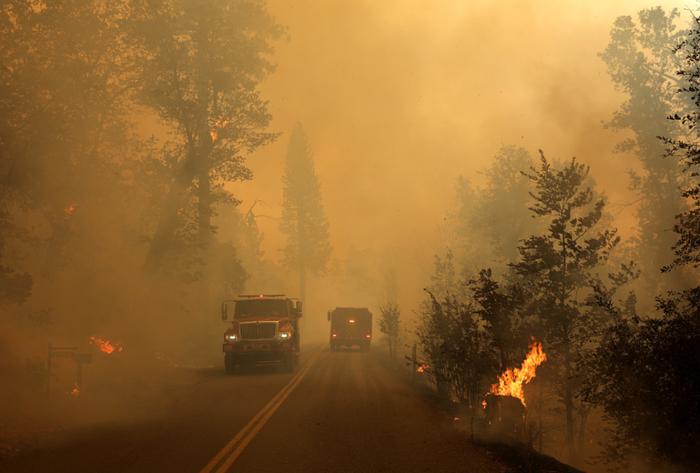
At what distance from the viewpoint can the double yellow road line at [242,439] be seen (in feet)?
30.5

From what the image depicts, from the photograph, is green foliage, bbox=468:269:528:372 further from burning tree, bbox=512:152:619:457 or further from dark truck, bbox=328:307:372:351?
dark truck, bbox=328:307:372:351

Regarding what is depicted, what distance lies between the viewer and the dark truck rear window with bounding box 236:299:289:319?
26438 mm

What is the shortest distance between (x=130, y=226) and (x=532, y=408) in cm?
2366

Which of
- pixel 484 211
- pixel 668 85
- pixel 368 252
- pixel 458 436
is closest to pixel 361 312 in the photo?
pixel 484 211

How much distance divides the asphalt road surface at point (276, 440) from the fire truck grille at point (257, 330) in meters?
5.79

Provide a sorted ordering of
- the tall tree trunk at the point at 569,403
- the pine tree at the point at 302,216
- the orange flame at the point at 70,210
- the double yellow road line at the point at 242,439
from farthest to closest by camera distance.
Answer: the pine tree at the point at 302,216, the orange flame at the point at 70,210, the tall tree trunk at the point at 569,403, the double yellow road line at the point at 242,439

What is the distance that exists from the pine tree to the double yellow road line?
237 ft

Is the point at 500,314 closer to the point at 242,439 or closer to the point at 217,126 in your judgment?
the point at 242,439

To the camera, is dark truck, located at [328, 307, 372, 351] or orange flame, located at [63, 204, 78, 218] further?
dark truck, located at [328, 307, 372, 351]

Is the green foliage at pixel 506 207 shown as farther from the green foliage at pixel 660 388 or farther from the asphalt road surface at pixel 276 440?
the green foliage at pixel 660 388

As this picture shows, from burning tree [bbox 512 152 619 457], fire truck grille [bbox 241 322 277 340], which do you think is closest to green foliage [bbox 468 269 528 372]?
burning tree [bbox 512 152 619 457]

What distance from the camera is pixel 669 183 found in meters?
36.4

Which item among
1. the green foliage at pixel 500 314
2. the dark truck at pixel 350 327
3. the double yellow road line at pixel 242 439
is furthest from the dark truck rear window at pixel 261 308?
the dark truck at pixel 350 327

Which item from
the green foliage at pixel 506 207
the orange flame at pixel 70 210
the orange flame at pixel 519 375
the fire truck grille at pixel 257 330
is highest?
the green foliage at pixel 506 207
